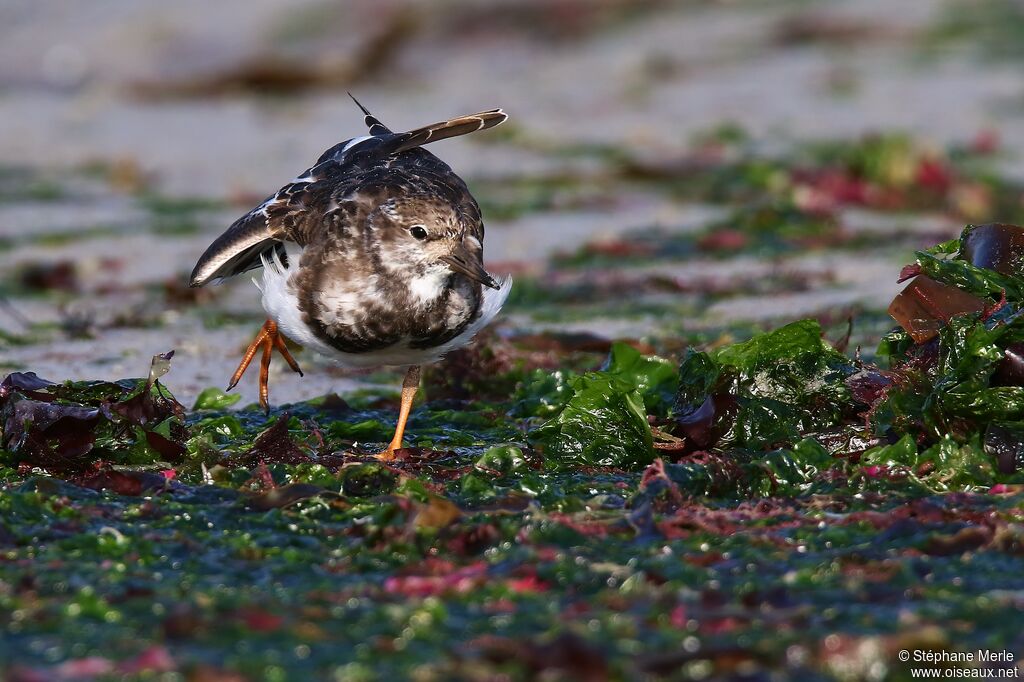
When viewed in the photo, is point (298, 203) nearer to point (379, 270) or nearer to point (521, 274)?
point (379, 270)

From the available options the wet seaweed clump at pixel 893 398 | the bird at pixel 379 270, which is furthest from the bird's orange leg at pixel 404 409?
the wet seaweed clump at pixel 893 398

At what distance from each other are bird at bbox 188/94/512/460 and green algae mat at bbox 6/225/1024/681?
1.29ft

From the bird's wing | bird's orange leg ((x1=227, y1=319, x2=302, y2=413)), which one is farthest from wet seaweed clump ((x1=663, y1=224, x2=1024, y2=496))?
bird's orange leg ((x1=227, y1=319, x2=302, y2=413))

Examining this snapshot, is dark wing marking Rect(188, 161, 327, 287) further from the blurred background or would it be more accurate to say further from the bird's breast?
the blurred background

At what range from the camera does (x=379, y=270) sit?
15.5 feet

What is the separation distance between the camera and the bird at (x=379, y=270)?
4.73 m

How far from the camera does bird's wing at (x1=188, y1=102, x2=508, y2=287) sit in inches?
203

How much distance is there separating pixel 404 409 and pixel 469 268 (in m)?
0.65

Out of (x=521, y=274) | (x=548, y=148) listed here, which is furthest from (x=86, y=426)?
(x=548, y=148)

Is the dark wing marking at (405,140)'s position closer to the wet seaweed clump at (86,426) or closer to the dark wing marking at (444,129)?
the dark wing marking at (444,129)

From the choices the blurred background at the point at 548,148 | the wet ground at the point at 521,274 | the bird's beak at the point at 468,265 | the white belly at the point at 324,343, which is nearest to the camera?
the wet ground at the point at 521,274

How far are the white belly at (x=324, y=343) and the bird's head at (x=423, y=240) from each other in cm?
23

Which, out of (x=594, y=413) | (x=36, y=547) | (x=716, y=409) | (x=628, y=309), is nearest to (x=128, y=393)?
(x=36, y=547)

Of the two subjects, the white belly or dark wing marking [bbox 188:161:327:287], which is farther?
dark wing marking [bbox 188:161:327:287]
